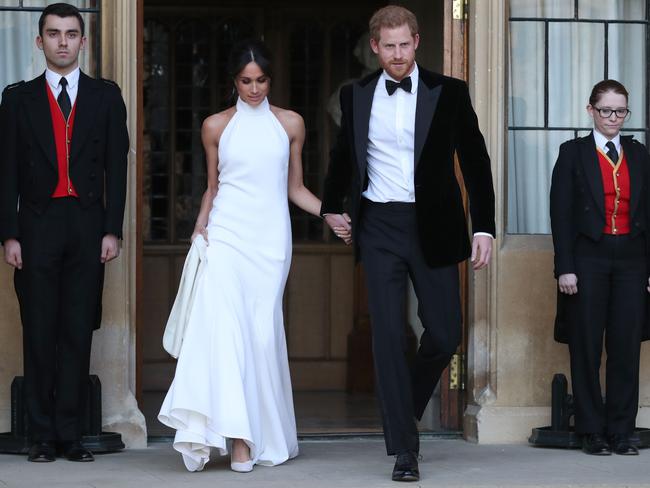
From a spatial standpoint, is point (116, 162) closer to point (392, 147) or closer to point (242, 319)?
point (242, 319)

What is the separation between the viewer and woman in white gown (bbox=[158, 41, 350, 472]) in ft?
24.2

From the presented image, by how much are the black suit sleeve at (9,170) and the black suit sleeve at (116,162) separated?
44 cm

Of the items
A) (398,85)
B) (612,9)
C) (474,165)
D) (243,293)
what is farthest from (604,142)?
(243,293)

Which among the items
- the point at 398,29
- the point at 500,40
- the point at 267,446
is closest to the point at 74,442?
the point at 267,446

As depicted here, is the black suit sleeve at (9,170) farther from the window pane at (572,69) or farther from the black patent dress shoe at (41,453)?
the window pane at (572,69)

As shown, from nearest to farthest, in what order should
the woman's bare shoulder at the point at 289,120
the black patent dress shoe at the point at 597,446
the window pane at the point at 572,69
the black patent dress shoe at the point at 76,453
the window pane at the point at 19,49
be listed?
the black patent dress shoe at the point at 76,453 → the woman's bare shoulder at the point at 289,120 → the black patent dress shoe at the point at 597,446 → the window pane at the point at 19,49 → the window pane at the point at 572,69

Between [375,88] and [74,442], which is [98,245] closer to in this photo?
[74,442]

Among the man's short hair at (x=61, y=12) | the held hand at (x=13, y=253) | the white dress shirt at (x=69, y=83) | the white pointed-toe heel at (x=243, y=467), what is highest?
the man's short hair at (x=61, y=12)

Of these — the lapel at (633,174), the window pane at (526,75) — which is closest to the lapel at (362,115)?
the lapel at (633,174)

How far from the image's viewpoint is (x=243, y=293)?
7.68m

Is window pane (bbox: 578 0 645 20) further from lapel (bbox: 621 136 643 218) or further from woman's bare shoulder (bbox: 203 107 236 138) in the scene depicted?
woman's bare shoulder (bbox: 203 107 236 138)

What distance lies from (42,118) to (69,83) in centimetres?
22

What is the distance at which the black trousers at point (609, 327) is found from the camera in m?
8.20

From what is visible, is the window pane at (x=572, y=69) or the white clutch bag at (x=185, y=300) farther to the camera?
the window pane at (x=572, y=69)
